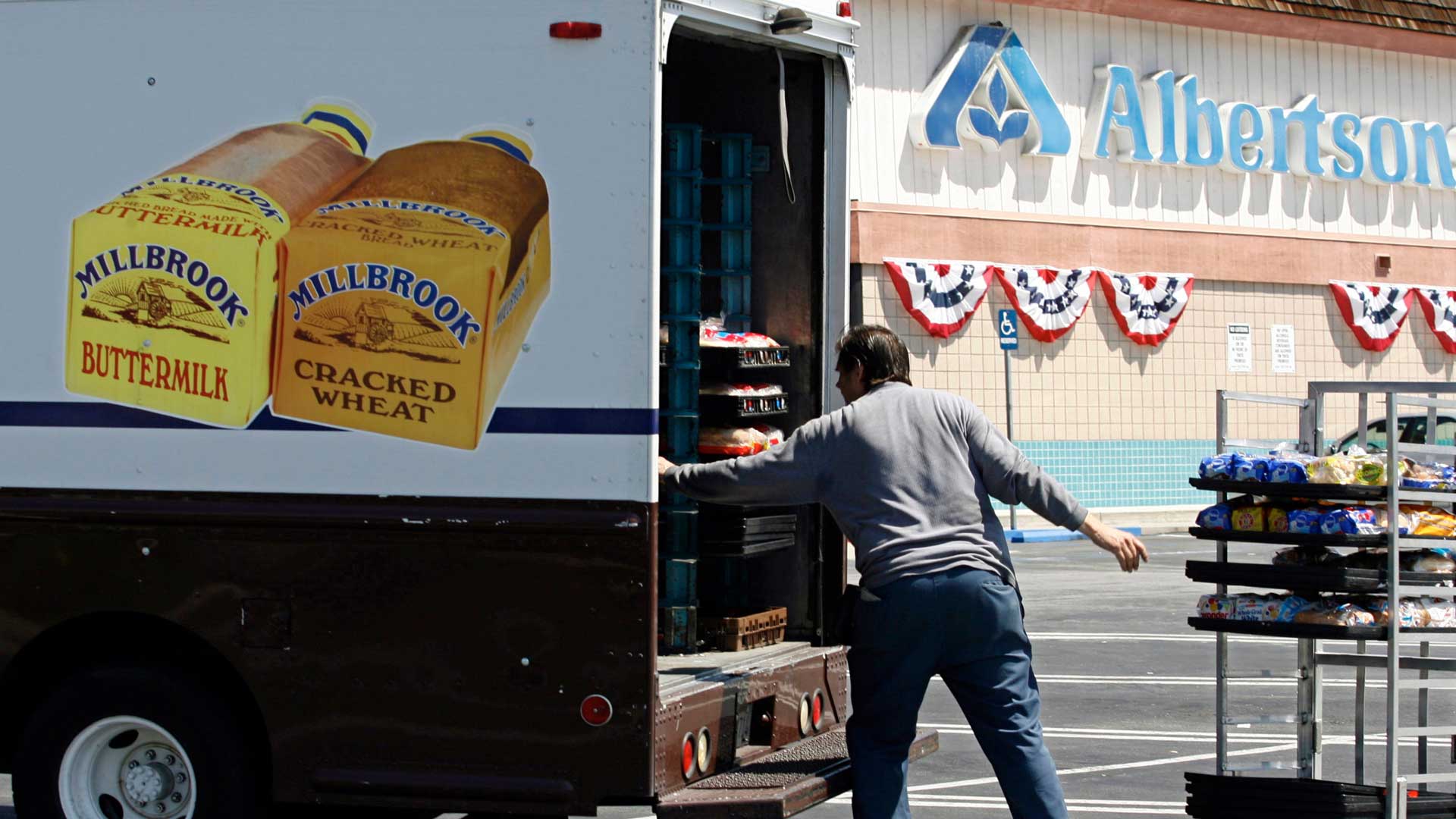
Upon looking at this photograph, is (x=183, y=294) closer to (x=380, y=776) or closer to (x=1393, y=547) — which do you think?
(x=380, y=776)

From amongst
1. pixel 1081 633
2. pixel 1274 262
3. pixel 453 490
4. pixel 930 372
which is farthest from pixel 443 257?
pixel 1274 262

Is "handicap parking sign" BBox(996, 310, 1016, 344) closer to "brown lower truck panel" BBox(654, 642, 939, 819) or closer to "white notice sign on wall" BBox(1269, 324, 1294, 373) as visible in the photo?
"white notice sign on wall" BBox(1269, 324, 1294, 373)

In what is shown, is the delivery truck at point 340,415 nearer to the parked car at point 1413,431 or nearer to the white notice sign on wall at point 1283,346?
Result: the parked car at point 1413,431

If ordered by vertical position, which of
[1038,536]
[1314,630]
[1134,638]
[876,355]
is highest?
[876,355]

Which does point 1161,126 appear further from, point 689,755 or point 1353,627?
point 689,755

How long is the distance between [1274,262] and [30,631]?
889 inches

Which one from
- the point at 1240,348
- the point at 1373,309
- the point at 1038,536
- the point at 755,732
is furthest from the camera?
the point at 1373,309

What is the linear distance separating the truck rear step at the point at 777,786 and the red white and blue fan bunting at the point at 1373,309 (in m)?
21.8

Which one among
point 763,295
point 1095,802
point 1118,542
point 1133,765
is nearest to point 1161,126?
point 1133,765

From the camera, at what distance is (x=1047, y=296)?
78.4ft

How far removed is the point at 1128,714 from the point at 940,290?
12.9 m

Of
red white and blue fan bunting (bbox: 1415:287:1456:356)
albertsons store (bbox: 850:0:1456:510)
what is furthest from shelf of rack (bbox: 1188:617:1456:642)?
red white and blue fan bunting (bbox: 1415:287:1456:356)

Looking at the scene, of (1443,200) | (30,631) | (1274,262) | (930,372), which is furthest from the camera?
(1443,200)

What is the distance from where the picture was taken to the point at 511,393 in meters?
5.72
